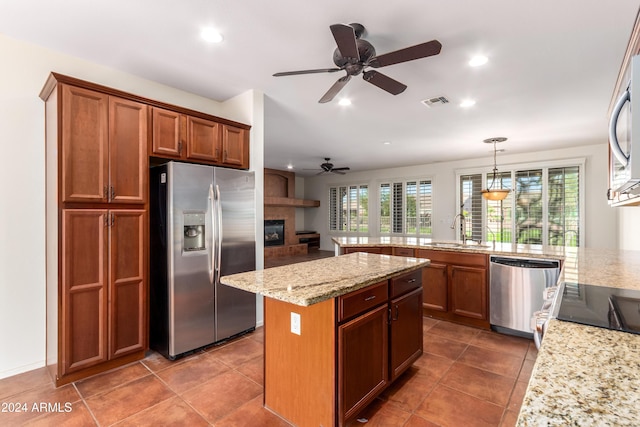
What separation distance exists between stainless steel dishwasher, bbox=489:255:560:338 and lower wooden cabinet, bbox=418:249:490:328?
0.27 feet

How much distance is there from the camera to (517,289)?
10.3ft

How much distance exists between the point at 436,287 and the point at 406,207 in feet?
16.0

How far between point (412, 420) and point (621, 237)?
5.67 metres

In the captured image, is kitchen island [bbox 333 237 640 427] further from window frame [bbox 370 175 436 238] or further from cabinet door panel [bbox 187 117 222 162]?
window frame [bbox 370 175 436 238]

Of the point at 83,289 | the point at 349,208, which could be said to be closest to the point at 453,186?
the point at 349,208

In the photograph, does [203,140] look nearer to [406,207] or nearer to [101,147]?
[101,147]

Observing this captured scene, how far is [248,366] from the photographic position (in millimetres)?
2557

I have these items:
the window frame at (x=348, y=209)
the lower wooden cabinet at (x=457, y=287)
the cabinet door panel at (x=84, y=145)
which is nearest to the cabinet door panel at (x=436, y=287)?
the lower wooden cabinet at (x=457, y=287)

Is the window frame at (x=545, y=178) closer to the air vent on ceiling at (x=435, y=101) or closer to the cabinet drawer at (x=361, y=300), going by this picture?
the air vent on ceiling at (x=435, y=101)

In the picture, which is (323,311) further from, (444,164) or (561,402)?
(444,164)

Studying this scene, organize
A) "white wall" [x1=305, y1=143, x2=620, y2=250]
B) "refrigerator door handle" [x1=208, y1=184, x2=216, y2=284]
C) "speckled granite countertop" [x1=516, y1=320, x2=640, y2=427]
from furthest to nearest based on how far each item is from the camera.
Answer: "white wall" [x1=305, y1=143, x2=620, y2=250], "refrigerator door handle" [x1=208, y1=184, x2=216, y2=284], "speckled granite countertop" [x1=516, y1=320, x2=640, y2=427]

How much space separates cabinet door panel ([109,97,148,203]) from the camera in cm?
243

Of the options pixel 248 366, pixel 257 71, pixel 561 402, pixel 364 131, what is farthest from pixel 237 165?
pixel 561 402

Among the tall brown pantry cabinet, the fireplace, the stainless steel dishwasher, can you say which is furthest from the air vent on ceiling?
the fireplace
